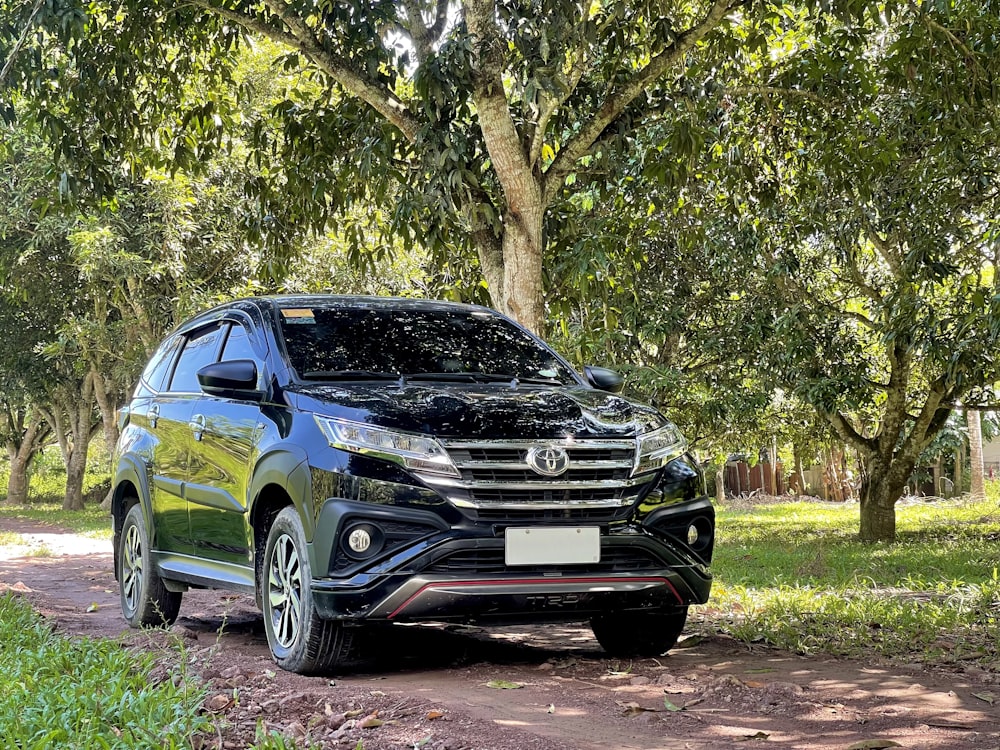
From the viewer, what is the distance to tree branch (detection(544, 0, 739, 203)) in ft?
29.9

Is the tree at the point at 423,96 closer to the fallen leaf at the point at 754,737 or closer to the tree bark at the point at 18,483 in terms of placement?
the fallen leaf at the point at 754,737

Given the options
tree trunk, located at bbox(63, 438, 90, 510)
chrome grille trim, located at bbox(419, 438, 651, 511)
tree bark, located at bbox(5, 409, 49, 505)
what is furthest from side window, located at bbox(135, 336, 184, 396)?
tree bark, located at bbox(5, 409, 49, 505)

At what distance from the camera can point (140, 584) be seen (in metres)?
7.72

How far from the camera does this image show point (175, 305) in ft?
75.3

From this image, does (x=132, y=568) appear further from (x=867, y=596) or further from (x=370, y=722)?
(x=867, y=596)

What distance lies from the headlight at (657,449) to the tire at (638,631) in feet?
2.68

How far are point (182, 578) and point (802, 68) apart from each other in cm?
668

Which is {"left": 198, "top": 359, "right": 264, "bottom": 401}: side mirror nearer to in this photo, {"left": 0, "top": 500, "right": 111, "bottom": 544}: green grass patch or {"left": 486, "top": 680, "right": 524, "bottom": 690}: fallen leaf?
{"left": 486, "top": 680, "right": 524, "bottom": 690}: fallen leaf

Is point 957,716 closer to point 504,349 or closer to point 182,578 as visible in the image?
point 504,349

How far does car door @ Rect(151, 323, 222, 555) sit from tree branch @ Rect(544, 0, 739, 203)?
130 inches

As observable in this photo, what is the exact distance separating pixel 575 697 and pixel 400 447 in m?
1.34

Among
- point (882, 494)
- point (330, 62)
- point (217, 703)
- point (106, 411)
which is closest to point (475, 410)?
point (217, 703)

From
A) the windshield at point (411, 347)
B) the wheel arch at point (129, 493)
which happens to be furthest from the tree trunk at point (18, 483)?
the windshield at point (411, 347)

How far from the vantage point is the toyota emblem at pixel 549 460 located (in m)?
5.43
